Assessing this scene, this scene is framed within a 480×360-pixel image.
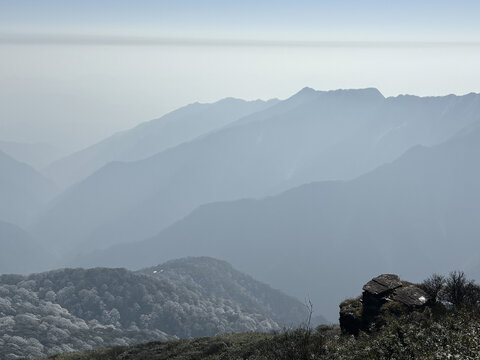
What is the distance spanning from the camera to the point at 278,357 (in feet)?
98.9

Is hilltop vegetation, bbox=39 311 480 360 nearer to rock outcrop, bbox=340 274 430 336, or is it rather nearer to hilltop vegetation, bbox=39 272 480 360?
hilltop vegetation, bbox=39 272 480 360

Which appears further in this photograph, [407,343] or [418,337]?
[418,337]

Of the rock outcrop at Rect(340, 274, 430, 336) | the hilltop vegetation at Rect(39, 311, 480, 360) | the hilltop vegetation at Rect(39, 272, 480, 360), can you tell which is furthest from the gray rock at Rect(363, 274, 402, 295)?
the hilltop vegetation at Rect(39, 311, 480, 360)

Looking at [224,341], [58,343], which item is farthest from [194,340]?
[58,343]

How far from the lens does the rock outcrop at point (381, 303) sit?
36812 mm

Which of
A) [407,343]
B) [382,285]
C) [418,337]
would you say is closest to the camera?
[407,343]

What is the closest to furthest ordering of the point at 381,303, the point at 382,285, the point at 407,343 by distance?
the point at 407,343 < the point at 381,303 < the point at 382,285

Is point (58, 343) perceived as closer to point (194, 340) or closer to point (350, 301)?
point (194, 340)

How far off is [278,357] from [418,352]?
10.7 meters

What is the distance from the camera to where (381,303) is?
126ft

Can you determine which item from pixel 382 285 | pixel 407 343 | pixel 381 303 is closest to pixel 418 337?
pixel 407 343

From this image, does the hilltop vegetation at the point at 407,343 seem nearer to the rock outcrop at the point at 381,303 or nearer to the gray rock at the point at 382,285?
the rock outcrop at the point at 381,303

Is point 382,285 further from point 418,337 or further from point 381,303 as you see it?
point 418,337

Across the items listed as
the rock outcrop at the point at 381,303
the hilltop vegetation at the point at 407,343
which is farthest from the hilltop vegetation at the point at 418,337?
the rock outcrop at the point at 381,303
